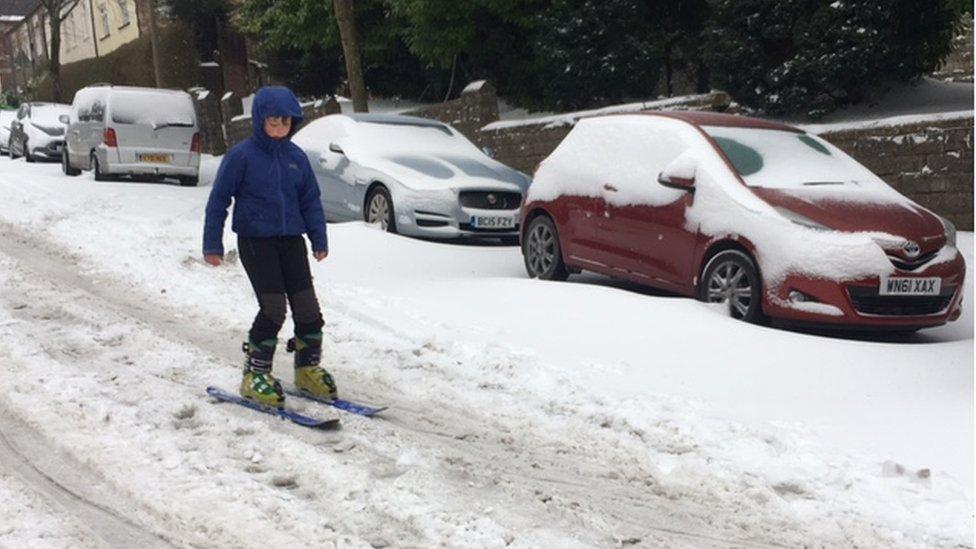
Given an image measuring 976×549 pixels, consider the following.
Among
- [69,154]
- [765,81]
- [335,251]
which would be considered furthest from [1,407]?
[69,154]

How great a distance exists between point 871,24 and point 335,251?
7.23 metres

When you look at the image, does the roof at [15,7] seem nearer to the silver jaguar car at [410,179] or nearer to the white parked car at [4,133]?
the white parked car at [4,133]

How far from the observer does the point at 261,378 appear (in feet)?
16.6

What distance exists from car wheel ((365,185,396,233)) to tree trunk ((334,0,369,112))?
677 centimetres

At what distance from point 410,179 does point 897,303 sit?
5.88 metres

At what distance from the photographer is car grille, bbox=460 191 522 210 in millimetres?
11133

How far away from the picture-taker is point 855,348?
6387 mm

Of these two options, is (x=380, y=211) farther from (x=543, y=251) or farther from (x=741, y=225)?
(x=741, y=225)

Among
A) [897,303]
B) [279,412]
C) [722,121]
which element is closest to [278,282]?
[279,412]

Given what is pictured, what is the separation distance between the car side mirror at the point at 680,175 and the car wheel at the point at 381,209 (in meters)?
4.14

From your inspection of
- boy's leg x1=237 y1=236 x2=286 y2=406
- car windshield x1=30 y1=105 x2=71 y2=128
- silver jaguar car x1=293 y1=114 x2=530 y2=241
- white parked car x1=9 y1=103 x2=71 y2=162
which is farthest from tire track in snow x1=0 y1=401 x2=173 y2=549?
car windshield x1=30 y1=105 x2=71 y2=128

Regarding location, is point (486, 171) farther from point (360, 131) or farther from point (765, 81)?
point (765, 81)

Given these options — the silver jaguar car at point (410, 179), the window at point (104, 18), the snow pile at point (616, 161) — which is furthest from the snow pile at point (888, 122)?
the window at point (104, 18)

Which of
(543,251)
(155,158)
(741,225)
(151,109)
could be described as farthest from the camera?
(151,109)
